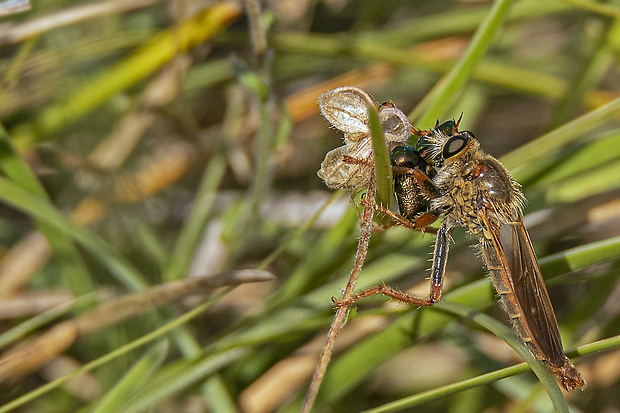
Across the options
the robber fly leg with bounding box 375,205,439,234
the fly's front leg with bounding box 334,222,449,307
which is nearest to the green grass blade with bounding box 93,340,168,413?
the fly's front leg with bounding box 334,222,449,307

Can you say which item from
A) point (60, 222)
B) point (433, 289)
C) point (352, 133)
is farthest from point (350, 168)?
point (60, 222)

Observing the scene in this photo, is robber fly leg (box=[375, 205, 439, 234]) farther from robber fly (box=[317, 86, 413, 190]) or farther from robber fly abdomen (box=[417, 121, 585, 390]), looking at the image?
robber fly (box=[317, 86, 413, 190])

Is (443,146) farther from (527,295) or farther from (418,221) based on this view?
(527,295)

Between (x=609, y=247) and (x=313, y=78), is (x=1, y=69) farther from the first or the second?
(x=609, y=247)

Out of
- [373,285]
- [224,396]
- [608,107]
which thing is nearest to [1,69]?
[224,396]

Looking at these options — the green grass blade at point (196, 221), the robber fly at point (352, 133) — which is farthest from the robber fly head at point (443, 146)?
the green grass blade at point (196, 221)

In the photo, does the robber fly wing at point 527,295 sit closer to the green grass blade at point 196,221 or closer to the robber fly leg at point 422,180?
the robber fly leg at point 422,180

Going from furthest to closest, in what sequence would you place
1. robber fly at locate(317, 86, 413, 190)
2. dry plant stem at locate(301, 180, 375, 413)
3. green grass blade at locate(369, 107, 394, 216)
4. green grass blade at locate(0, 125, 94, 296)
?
green grass blade at locate(0, 125, 94, 296), robber fly at locate(317, 86, 413, 190), dry plant stem at locate(301, 180, 375, 413), green grass blade at locate(369, 107, 394, 216)
